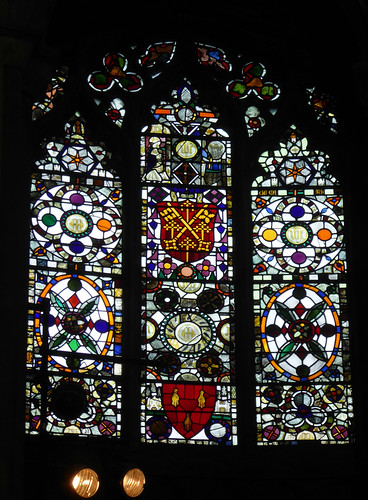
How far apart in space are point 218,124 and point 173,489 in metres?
3.15

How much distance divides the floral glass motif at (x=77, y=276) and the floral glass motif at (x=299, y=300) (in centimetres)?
111

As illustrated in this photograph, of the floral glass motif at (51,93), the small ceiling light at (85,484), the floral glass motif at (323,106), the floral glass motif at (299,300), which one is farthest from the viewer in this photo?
the floral glass motif at (323,106)

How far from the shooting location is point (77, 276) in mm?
10602

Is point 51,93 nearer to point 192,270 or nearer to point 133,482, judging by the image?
point 192,270

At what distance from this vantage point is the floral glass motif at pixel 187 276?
10367 mm

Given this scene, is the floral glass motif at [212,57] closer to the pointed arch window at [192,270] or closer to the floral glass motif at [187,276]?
the pointed arch window at [192,270]

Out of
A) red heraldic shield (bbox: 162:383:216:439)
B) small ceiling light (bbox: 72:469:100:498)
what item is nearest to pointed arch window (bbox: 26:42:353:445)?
red heraldic shield (bbox: 162:383:216:439)

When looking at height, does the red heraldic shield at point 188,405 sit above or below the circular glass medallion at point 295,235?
below

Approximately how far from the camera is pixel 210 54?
11.7 m

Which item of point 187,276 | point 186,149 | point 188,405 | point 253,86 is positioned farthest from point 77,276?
point 253,86

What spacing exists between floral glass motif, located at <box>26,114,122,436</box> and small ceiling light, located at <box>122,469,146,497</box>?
98 cm

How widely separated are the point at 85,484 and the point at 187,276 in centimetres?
253

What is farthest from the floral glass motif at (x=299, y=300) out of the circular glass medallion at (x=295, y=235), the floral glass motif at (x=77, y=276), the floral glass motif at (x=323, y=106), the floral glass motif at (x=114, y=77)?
the floral glass motif at (x=114, y=77)

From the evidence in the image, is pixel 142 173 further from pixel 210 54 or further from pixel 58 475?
pixel 58 475
